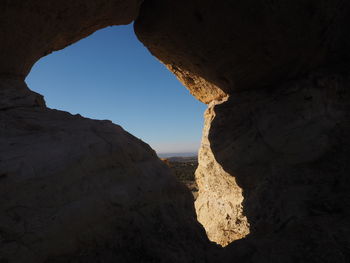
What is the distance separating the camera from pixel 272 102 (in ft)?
9.72

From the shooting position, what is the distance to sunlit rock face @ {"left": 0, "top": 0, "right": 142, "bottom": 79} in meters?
1.77

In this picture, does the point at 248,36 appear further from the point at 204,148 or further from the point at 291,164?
the point at 204,148

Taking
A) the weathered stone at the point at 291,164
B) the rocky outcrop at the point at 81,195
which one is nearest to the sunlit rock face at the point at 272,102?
the weathered stone at the point at 291,164

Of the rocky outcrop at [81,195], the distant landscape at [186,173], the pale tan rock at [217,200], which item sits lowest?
the distant landscape at [186,173]

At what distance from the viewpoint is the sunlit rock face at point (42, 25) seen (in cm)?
177

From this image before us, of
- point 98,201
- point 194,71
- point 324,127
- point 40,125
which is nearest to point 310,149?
point 324,127

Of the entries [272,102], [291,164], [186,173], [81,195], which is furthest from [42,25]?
[186,173]

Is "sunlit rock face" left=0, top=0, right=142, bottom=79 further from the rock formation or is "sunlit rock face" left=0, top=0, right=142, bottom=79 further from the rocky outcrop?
the rocky outcrop

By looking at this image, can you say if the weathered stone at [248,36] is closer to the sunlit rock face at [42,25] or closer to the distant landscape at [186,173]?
the sunlit rock face at [42,25]

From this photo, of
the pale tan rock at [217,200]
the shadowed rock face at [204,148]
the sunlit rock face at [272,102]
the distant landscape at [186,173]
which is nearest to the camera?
the shadowed rock face at [204,148]

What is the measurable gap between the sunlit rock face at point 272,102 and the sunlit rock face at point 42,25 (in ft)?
2.59

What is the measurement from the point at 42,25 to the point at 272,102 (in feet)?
8.45

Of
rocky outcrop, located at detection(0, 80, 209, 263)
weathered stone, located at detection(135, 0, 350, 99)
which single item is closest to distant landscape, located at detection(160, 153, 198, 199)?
rocky outcrop, located at detection(0, 80, 209, 263)

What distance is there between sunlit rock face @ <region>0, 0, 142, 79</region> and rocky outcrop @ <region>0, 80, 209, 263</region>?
229 mm
